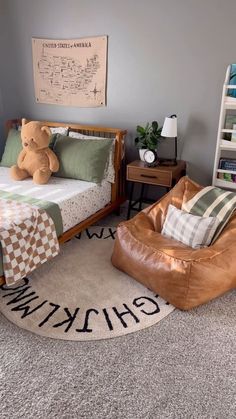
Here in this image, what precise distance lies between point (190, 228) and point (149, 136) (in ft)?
3.73

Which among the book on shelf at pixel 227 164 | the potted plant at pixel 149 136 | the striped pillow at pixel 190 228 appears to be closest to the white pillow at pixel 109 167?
the potted plant at pixel 149 136

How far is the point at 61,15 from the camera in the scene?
3160mm

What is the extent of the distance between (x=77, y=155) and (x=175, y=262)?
4.77 feet

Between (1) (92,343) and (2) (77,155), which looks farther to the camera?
(2) (77,155)

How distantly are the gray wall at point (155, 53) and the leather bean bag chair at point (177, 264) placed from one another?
113cm

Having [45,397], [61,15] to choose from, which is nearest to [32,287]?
[45,397]

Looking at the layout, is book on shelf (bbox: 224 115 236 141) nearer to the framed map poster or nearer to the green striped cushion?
the green striped cushion

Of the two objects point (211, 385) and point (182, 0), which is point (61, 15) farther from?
point (211, 385)

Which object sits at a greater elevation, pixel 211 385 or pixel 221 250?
pixel 221 250

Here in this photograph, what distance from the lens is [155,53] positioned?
284cm

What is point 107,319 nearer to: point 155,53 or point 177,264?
point 177,264

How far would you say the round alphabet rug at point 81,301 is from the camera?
180 cm

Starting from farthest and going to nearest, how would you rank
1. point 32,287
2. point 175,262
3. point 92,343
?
point 32,287, point 175,262, point 92,343

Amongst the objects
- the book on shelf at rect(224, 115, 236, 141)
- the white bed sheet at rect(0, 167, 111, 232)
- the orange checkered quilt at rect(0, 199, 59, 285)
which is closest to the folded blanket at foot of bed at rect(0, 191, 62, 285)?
the orange checkered quilt at rect(0, 199, 59, 285)
